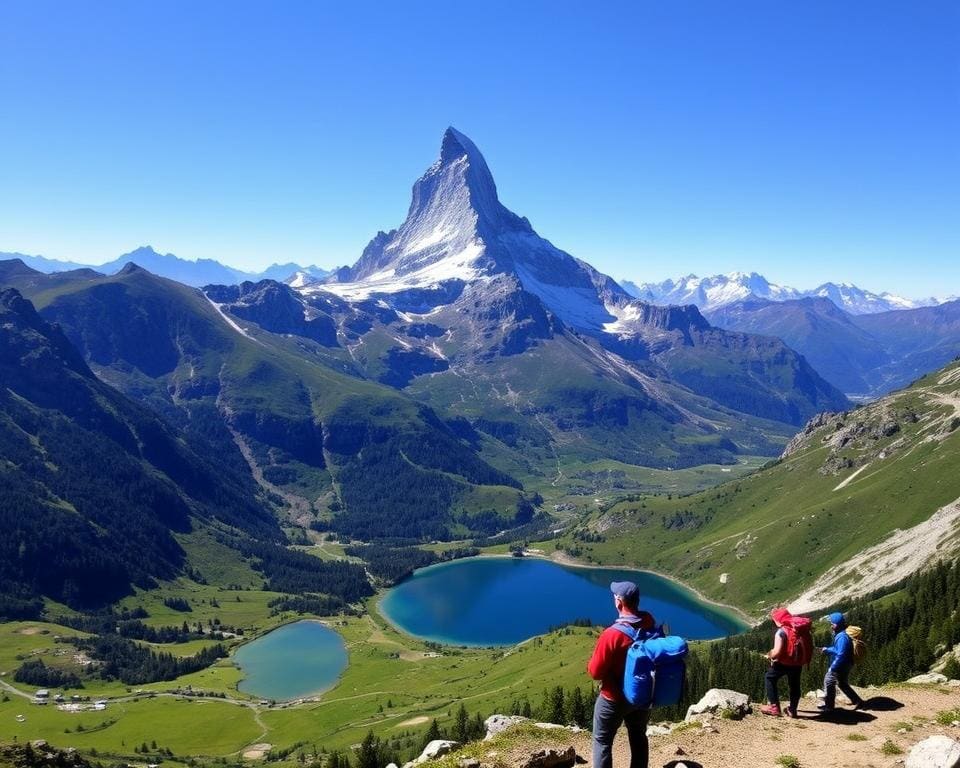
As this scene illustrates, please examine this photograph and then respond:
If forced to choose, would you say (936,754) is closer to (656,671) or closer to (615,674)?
(656,671)

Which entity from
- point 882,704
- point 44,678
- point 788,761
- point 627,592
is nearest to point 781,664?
point 788,761

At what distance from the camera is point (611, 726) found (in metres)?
17.5

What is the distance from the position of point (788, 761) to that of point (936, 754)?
14.5 feet

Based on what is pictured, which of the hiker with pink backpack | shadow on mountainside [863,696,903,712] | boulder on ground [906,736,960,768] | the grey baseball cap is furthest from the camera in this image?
shadow on mountainside [863,696,903,712]

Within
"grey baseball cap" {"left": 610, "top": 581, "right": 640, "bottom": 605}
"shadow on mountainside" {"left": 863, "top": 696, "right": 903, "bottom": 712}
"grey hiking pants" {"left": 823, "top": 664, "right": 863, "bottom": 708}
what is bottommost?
"shadow on mountainside" {"left": 863, "top": 696, "right": 903, "bottom": 712}

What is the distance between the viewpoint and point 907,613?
107062 mm

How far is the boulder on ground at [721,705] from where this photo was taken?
1133 inches

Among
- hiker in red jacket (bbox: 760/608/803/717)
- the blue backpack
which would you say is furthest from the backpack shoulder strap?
hiker in red jacket (bbox: 760/608/803/717)

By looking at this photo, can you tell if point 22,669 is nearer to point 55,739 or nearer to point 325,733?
point 55,739

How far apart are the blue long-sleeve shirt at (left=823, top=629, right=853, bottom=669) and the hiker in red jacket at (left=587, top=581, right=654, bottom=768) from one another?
1311 centimetres

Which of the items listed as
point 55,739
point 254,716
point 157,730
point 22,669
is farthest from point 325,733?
point 22,669

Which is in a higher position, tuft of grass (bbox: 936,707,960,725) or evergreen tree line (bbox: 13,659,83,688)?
tuft of grass (bbox: 936,707,960,725)

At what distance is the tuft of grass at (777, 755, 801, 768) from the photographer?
2280 centimetres

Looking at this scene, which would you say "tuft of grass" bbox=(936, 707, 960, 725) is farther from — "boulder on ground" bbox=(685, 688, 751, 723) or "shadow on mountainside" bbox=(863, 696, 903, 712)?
"boulder on ground" bbox=(685, 688, 751, 723)
